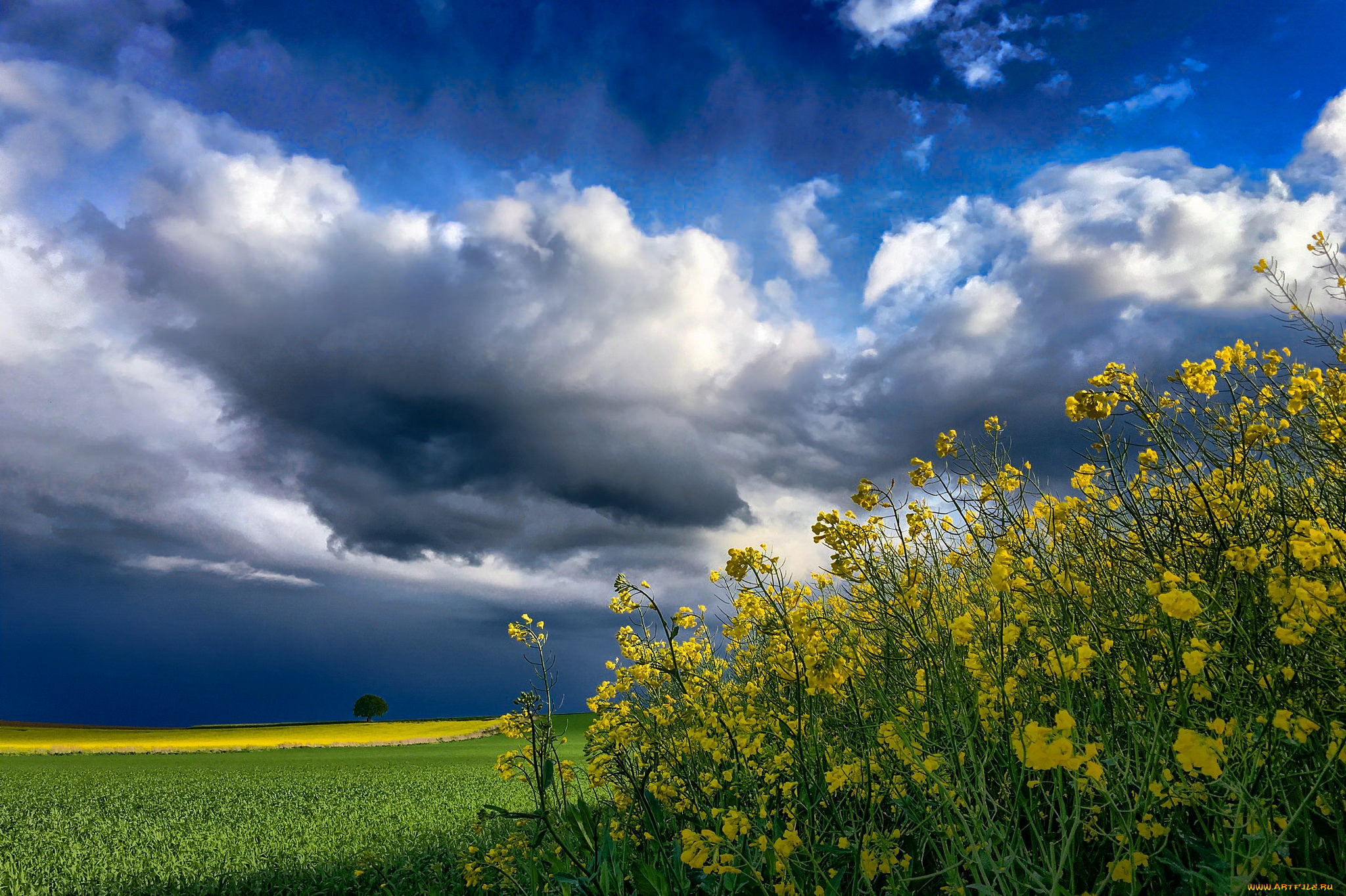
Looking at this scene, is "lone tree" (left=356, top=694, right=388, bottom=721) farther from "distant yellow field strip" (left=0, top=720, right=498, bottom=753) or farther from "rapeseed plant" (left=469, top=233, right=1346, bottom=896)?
"rapeseed plant" (left=469, top=233, right=1346, bottom=896)

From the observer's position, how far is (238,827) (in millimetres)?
6891

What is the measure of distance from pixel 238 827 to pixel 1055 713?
7.85 metres

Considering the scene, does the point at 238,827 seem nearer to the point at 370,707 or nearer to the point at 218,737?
the point at 218,737

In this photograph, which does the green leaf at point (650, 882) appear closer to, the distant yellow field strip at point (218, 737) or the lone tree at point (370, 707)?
the distant yellow field strip at point (218, 737)

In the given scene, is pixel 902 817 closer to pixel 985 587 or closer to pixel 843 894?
pixel 843 894

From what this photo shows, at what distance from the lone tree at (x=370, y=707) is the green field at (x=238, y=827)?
1599 inches

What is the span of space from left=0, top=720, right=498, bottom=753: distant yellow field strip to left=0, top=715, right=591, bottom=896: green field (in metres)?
12.1

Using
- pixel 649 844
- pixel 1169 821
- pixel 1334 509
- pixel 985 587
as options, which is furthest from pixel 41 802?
pixel 1334 509

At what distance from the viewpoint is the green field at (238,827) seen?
482cm

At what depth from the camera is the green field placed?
190 inches

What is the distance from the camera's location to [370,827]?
6766 mm

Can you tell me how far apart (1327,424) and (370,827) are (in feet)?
→ 27.1

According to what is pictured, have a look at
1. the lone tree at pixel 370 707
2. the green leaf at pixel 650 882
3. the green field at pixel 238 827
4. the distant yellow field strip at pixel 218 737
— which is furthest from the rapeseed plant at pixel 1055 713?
the lone tree at pixel 370 707

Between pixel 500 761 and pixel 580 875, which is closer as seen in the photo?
pixel 580 875
